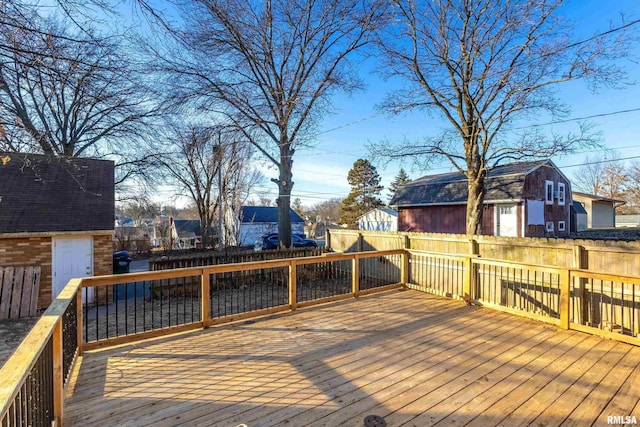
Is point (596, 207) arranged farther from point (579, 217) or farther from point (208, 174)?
point (208, 174)

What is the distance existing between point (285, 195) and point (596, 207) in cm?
2883

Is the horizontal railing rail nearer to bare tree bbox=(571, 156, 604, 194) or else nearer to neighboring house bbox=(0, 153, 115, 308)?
neighboring house bbox=(0, 153, 115, 308)

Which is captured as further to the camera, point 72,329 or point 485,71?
point 485,71

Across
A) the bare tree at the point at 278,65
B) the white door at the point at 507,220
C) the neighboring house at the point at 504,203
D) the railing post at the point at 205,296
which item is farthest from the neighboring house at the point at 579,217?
the railing post at the point at 205,296

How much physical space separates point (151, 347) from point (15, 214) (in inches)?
283

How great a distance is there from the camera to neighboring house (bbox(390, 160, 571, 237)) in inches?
554

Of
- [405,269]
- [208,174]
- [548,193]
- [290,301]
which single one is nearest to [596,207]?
[548,193]

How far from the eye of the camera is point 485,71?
8.47 meters

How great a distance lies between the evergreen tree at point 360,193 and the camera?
32.8 meters

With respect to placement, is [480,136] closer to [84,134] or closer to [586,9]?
[586,9]

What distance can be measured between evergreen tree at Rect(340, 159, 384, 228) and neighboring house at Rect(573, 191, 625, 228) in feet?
55.8

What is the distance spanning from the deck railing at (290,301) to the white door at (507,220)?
897 cm

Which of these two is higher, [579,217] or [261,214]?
[261,214]

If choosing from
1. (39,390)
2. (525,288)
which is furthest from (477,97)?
(39,390)
